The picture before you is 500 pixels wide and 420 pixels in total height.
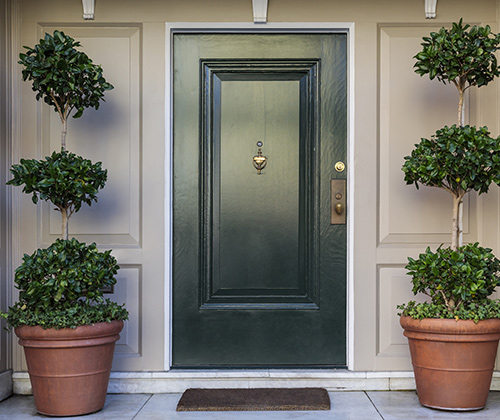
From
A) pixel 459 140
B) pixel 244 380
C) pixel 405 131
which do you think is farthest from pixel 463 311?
pixel 244 380

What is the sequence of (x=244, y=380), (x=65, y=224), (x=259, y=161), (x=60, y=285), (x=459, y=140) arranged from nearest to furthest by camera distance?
1. (x=60, y=285)
2. (x=459, y=140)
3. (x=65, y=224)
4. (x=244, y=380)
5. (x=259, y=161)

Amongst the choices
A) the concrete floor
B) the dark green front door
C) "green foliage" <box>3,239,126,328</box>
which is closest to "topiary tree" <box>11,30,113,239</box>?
"green foliage" <box>3,239,126,328</box>

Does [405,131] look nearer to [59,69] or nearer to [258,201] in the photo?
[258,201]

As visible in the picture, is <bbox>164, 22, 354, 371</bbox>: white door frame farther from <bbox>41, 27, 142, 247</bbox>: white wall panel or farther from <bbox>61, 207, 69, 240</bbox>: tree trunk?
<bbox>61, 207, 69, 240</bbox>: tree trunk

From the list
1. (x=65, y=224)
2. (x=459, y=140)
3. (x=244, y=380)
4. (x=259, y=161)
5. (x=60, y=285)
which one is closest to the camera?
(x=60, y=285)

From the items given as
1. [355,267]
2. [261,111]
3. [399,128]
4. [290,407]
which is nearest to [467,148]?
[399,128]

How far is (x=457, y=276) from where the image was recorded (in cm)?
315

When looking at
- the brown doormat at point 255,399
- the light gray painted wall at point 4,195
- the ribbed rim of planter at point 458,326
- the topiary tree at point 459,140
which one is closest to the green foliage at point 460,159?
the topiary tree at point 459,140

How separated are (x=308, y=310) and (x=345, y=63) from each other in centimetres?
135

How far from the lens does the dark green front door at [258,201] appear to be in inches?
146

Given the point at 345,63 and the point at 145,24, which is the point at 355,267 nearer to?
the point at 345,63

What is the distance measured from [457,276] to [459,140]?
0.63 metres

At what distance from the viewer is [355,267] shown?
12.0ft

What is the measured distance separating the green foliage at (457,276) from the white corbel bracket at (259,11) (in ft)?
4.90
